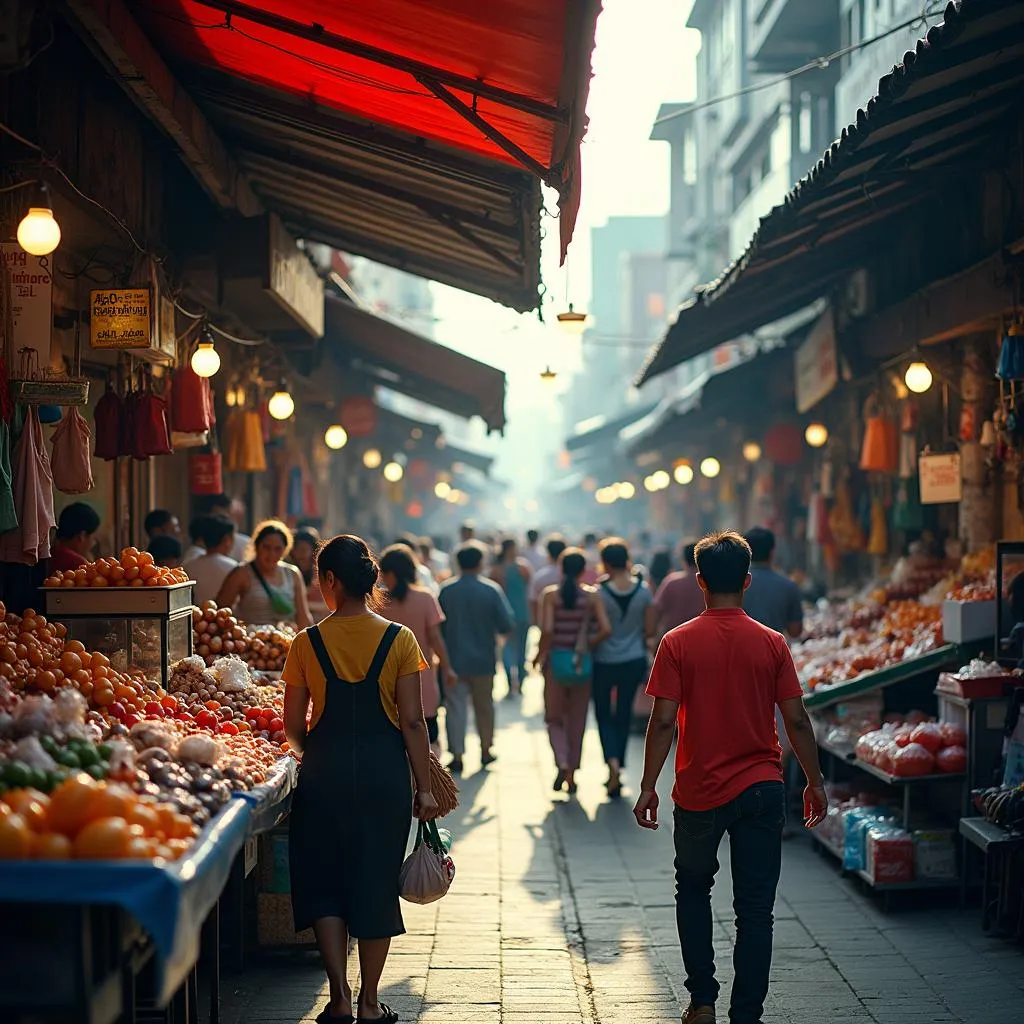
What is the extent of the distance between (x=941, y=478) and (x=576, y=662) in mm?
3154

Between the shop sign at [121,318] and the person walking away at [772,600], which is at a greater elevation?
the shop sign at [121,318]

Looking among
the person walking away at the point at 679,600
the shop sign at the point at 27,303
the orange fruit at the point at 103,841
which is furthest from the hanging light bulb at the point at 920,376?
the orange fruit at the point at 103,841

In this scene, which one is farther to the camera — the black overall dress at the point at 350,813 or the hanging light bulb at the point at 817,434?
the hanging light bulb at the point at 817,434

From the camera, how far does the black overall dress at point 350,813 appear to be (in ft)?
17.6

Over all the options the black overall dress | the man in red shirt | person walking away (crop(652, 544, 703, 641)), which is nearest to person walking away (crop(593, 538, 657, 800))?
person walking away (crop(652, 544, 703, 641))

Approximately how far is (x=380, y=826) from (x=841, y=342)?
9451 mm

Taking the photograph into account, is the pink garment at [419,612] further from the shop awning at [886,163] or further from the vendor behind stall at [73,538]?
the shop awning at [886,163]

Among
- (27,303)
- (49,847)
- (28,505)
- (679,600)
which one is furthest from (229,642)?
(679,600)

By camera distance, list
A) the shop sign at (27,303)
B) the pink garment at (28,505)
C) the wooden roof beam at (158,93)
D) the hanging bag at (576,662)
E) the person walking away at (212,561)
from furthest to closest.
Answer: the hanging bag at (576,662) → the person walking away at (212,561) → the shop sign at (27,303) → the pink garment at (28,505) → the wooden roof beam at (158,93)

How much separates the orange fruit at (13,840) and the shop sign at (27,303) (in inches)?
155

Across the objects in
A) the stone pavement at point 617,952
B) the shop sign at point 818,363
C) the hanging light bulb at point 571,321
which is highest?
the hanging light bulb at point 571,321

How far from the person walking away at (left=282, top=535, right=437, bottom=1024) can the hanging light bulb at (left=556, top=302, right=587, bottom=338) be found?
29.3ft

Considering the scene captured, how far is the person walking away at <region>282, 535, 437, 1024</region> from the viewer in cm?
536

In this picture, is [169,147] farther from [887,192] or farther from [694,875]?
[694,875]
